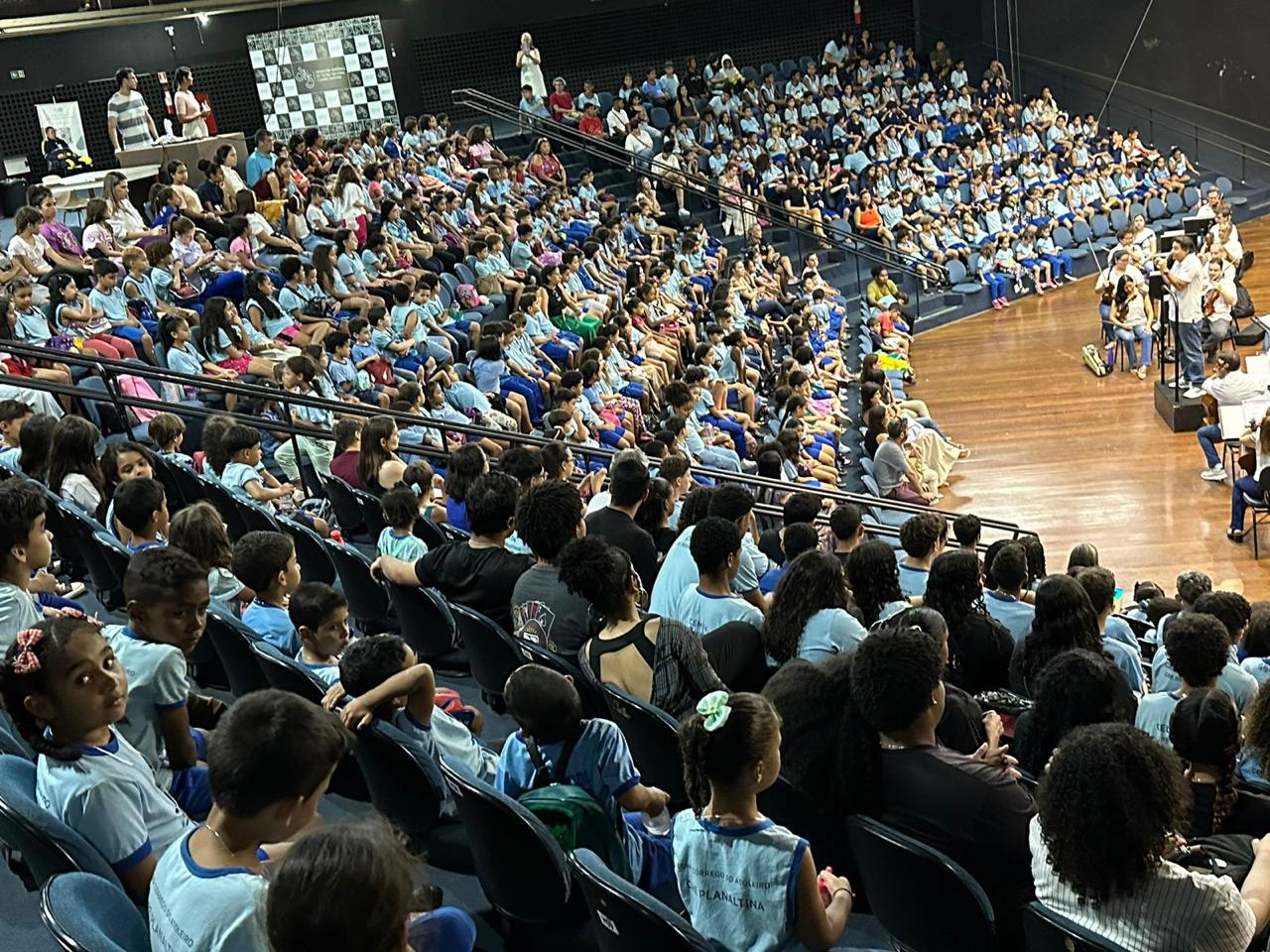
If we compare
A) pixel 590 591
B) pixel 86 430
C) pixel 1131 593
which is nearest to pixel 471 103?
pixel 1131 593

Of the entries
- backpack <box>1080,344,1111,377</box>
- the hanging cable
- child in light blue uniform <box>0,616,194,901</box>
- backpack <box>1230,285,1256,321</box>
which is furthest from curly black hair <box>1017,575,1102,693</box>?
the hanging cable

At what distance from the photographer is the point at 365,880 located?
1792 millimetres

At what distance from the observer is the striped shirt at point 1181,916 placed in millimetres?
2480

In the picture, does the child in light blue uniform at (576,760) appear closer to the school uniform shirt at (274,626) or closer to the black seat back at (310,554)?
the school uniform shirt at (274,626)

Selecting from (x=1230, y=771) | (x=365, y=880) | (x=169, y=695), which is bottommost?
(x=1230, y=771)

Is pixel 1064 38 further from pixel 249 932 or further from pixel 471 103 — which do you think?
pixel 249 932

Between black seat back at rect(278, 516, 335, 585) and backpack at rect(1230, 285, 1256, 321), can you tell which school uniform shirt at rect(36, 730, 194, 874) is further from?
backpack at rect(1230, 285, 1256, 321)

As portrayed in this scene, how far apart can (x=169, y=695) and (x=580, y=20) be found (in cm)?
1793

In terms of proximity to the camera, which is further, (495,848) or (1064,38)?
(1064,38)

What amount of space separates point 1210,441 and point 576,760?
898 cm

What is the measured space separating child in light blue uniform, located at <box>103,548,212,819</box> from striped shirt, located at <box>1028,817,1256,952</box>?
6.34ft

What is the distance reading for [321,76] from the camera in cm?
1677

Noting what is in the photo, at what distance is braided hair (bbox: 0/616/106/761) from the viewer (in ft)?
8.22

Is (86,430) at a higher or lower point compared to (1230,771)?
higher
